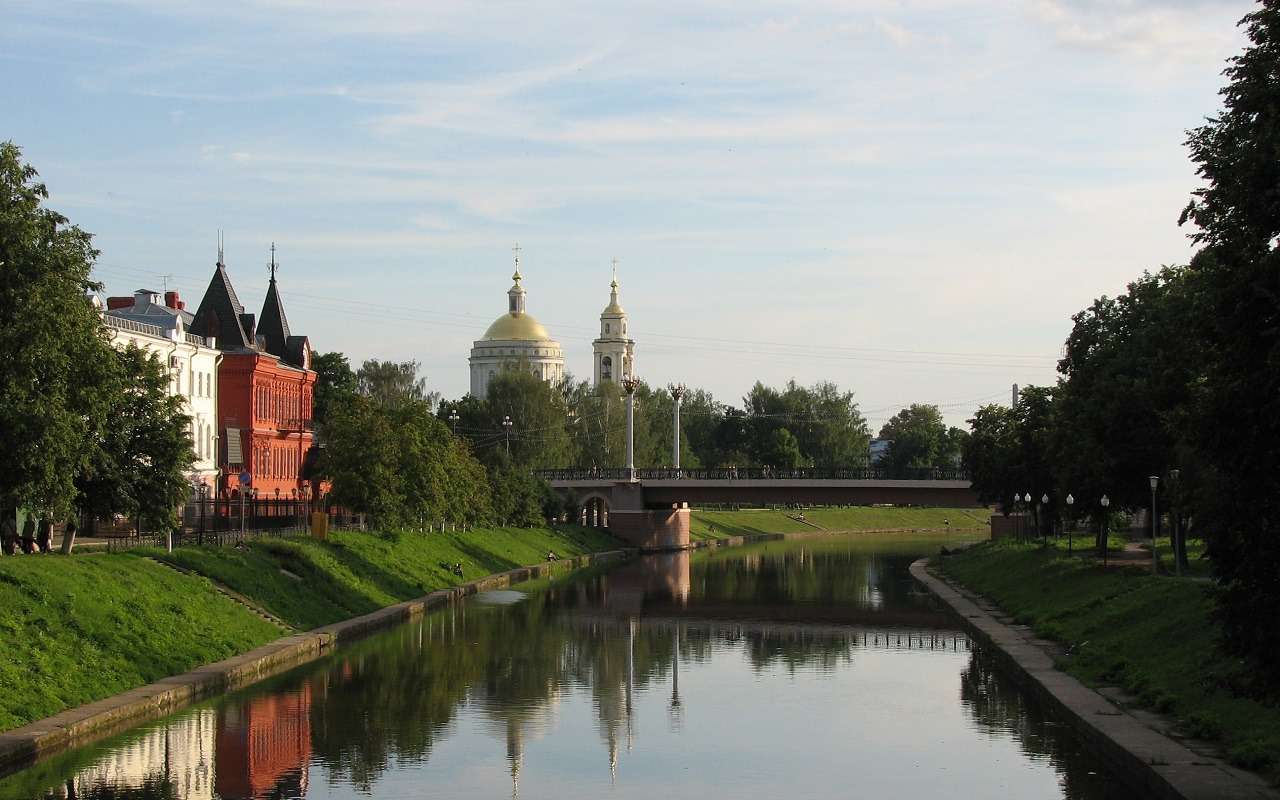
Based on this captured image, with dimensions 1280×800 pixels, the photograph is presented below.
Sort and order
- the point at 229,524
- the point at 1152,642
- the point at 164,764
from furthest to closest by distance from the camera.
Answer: the point at 229,524 → the point at 1152,642 → the point at 164,764

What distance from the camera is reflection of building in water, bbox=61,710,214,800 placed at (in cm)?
2598

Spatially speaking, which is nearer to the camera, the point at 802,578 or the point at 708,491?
the point at 802,578

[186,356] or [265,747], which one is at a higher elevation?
[186,356]

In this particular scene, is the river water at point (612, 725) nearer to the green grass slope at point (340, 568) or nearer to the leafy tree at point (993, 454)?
the green grass slope at point (340, 568)

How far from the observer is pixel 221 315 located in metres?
86.6

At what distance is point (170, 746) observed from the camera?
29.7m

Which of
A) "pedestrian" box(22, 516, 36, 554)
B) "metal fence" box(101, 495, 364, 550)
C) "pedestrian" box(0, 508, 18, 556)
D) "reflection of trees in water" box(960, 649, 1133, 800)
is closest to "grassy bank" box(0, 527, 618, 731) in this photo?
"metal fence" box(101, 495, 364, 550)

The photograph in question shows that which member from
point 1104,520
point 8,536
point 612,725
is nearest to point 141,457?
point 8,536

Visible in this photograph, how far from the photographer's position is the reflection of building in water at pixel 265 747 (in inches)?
1044

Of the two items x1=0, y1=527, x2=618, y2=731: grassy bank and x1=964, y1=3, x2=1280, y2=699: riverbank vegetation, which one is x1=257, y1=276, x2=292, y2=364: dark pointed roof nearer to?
x1=0, y1=527, x2=618, y2=731: grassy bank

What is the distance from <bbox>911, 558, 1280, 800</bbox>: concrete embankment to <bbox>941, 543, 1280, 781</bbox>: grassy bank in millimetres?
501

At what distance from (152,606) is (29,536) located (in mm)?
11816

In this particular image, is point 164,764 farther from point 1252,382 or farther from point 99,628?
point 1252,382

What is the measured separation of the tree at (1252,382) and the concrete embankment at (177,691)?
709 inches
